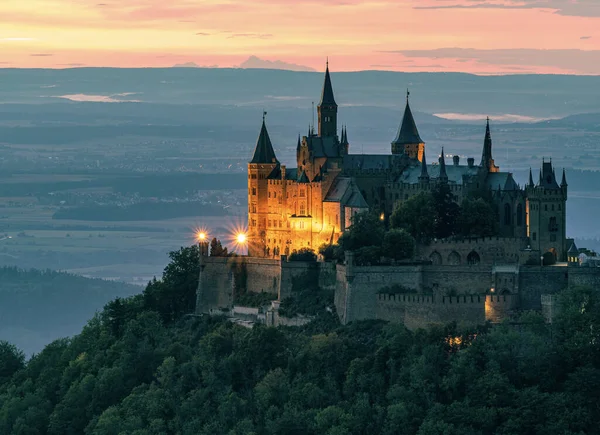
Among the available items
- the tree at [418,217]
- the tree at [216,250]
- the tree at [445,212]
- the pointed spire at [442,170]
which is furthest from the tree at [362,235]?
the tree at [216,250]

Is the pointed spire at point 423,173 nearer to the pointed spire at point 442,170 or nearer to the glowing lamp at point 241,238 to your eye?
the pointed spire at point 442,170

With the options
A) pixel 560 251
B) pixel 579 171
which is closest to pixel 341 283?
pixel 560 251

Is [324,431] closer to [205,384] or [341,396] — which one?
[341,396]

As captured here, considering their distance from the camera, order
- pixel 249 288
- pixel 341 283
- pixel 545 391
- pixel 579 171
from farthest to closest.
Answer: pixel 579 171 < pixel 249 288 < pixel 341 283 < pixel 545 391

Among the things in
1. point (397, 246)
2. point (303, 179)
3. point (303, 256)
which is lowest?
point (303, 256)

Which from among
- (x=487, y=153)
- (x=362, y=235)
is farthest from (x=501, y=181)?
(x=362, y=235)

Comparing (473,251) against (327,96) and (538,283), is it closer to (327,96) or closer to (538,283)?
(538,283)

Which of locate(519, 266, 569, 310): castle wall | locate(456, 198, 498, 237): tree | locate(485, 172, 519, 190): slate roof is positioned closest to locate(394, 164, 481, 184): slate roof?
locate(485, 172, 519, 190): slate roof
